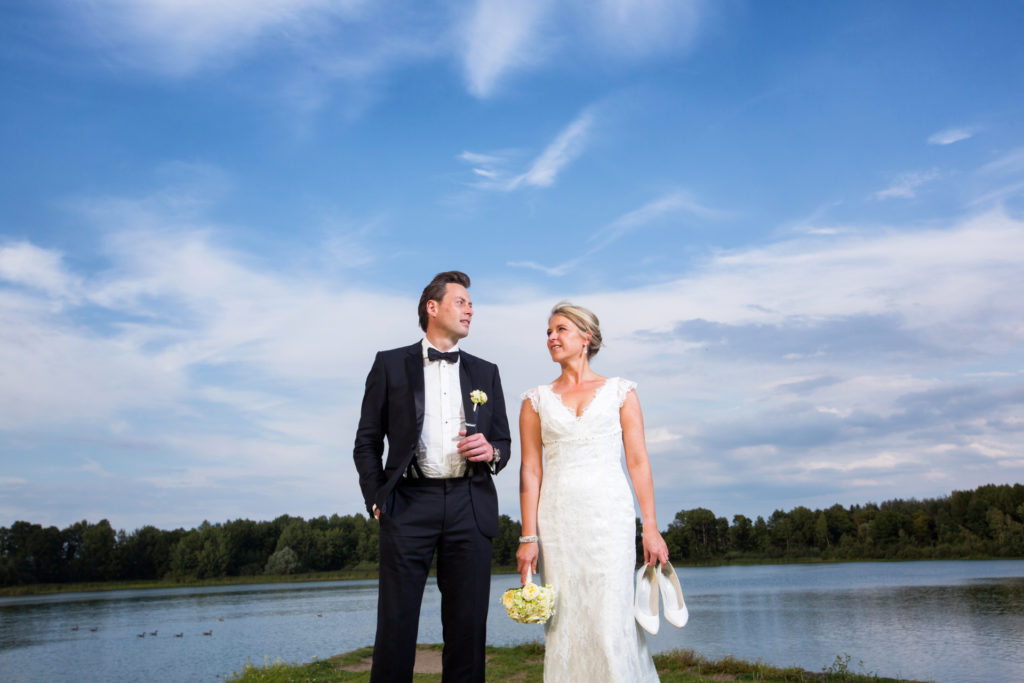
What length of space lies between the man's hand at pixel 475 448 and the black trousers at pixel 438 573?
0.20 m

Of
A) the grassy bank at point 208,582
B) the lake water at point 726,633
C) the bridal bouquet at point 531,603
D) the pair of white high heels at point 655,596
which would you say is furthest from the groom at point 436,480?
the grassy bank at point 208,582

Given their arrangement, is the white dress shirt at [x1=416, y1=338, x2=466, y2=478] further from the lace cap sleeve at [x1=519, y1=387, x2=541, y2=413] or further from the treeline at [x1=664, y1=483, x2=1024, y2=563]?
the treeline at [x1=664, y1=483, x2=1024, y2=563]

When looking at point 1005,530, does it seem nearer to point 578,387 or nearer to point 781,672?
point 781,672

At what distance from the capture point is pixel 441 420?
4246mm

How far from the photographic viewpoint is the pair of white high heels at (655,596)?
162 inches

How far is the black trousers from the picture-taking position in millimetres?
3984

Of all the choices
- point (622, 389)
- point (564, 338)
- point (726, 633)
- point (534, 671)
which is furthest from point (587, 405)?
point (726, 633)

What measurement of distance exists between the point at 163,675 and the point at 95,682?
195 cm

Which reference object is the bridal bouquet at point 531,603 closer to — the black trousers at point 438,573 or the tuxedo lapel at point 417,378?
the black trousers at point 438,573

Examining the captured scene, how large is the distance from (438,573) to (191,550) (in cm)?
8858

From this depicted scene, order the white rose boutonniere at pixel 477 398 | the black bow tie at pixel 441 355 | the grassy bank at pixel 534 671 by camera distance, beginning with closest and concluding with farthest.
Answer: the white rose boutonniere at pixel 477 398
the black bow tie at pixel 441 355
the grassy bank at pixel 534 671

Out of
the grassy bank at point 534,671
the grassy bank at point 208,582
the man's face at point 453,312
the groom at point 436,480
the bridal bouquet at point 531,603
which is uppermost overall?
the man's face at point 453,312

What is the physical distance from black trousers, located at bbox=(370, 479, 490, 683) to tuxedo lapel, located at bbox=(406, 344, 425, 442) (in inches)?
13.6

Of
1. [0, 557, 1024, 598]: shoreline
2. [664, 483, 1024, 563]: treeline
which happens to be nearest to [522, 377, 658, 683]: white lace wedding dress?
[0, 557, 1024, 598]: shoreline
